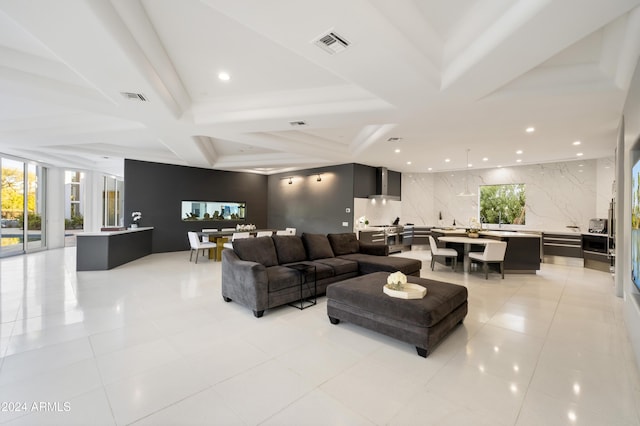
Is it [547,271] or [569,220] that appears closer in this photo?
[547,271]

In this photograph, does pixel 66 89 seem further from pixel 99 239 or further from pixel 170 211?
pixel 170 211

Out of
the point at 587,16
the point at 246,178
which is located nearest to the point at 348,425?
the point at 587,16

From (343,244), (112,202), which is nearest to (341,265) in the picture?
(343,244)

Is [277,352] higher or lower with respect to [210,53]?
lower

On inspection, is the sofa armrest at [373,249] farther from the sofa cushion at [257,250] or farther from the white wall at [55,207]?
the white wall at [55,207]

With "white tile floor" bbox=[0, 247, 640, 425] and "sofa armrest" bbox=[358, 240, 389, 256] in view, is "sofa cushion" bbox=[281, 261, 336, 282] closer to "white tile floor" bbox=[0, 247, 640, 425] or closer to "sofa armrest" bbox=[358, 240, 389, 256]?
"white tile floor" bbox=[0, 247, 640, 425]

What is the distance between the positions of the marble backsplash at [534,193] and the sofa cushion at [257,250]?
6905mm

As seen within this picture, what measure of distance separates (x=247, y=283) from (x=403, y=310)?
6.54ft

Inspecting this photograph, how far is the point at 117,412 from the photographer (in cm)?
184

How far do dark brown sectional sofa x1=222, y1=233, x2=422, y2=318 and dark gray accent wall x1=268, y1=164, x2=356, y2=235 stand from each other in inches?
115

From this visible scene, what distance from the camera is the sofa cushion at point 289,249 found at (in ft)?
15.3

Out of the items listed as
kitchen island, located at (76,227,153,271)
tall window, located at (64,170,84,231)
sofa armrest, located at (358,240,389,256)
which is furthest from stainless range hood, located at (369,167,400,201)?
tall window, located at (64,170,84,231)

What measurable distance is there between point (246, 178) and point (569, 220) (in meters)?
10.5

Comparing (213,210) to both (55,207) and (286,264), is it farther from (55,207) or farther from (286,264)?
(286,264)
